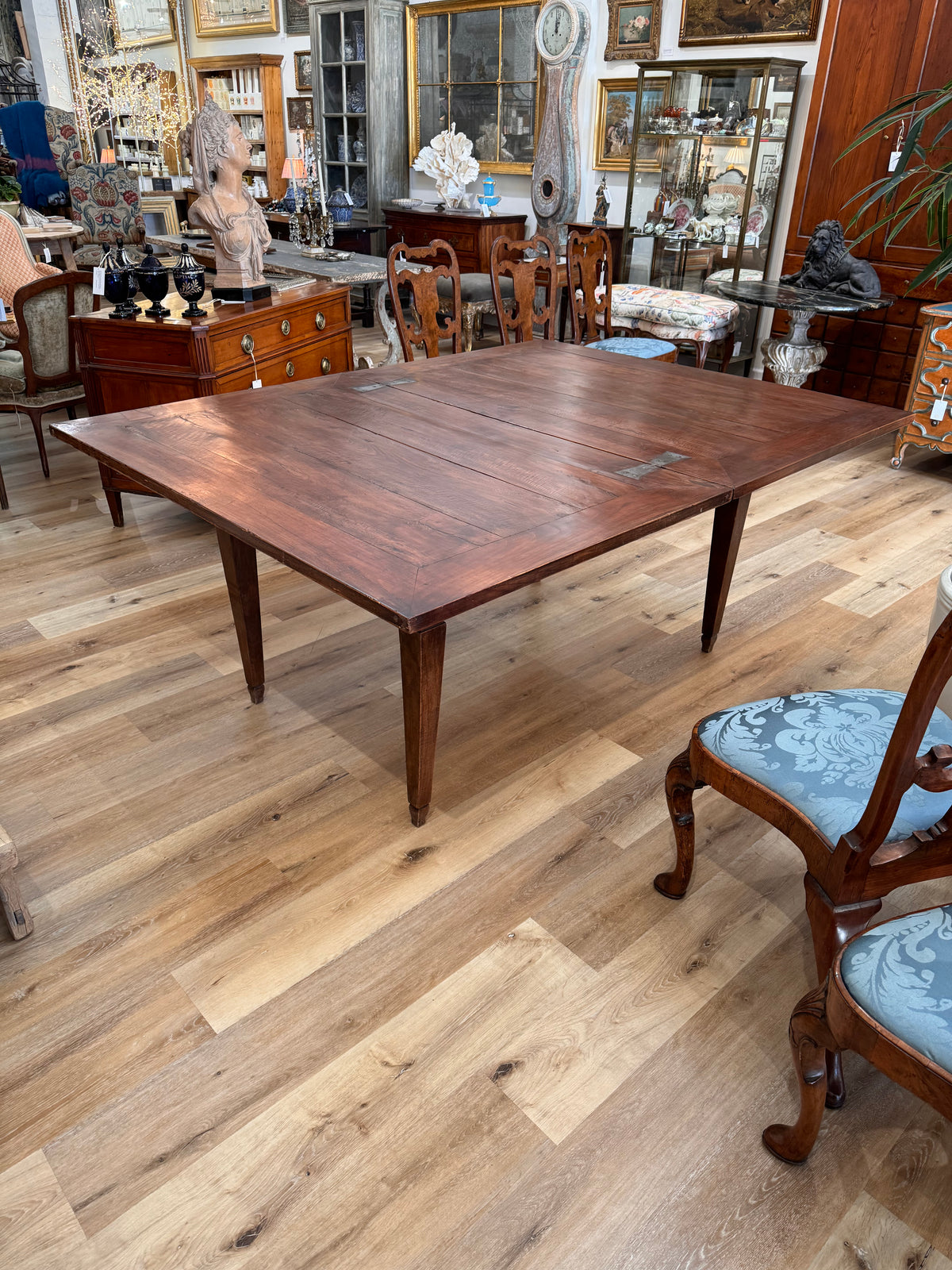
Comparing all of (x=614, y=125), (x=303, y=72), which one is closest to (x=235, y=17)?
(x=303, y=72)

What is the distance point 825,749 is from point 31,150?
31.3 feet

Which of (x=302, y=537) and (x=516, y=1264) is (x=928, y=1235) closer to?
(x=516, y=1264)

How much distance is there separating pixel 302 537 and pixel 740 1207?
122 centimetres

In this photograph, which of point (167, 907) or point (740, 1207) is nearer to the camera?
point (740, 1207)

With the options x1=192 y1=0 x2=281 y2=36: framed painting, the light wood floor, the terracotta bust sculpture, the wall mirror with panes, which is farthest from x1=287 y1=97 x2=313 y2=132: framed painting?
the light wood floor

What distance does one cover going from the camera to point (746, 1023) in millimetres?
1516

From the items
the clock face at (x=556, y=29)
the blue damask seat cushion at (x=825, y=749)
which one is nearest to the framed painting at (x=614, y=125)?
the clock face at (x=556, y=29)

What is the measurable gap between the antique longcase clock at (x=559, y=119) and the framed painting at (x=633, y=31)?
0.62ft

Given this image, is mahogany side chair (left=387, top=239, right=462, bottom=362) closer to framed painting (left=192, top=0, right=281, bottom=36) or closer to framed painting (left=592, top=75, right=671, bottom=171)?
framed painting (left=592, top=75, right=671, bottom=171)

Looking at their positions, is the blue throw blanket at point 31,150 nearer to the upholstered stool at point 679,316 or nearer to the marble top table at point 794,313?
the upholstered stool at point 679,316

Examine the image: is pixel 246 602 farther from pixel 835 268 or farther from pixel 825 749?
pixel 835 268

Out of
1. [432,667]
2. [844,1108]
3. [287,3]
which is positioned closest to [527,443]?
[432,667]

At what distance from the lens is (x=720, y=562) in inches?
97.3

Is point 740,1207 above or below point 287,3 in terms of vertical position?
below
